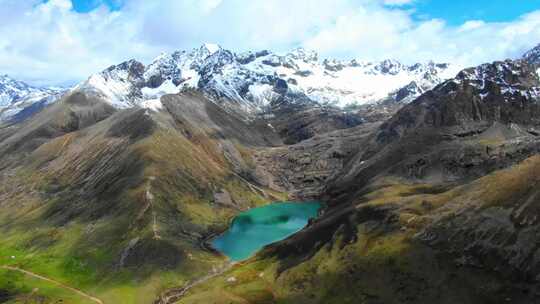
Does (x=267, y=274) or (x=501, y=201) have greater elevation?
(x=501, y=201)

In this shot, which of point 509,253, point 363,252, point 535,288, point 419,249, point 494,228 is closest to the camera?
point 535,288

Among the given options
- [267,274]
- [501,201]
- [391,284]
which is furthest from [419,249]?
[267,274]

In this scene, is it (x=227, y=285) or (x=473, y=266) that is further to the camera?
(x=227, y=285)

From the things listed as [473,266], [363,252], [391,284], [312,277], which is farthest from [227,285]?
[473,266]

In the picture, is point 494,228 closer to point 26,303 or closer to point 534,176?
point 534,176

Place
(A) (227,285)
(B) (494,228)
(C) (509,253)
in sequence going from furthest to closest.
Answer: (A) (227,285), (B) (494,228), (C) (509,253)

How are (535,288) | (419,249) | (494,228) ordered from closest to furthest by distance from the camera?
(535,288), (494,228), (419,249)

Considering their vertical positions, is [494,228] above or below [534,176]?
below

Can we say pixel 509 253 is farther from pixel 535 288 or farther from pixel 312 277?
pixel 312 277

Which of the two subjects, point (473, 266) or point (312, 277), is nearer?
point (473, 266)
